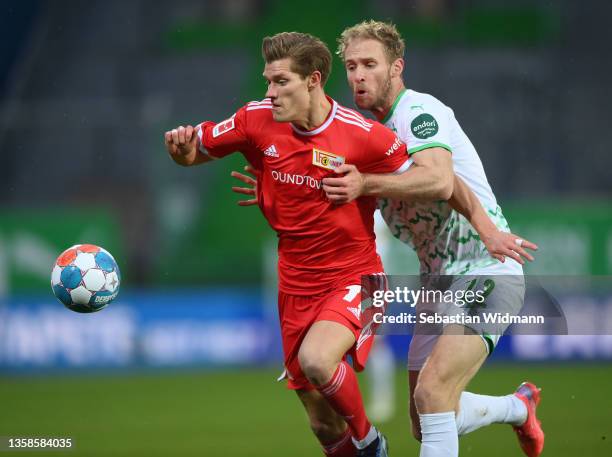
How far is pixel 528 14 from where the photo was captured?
21.2 metres

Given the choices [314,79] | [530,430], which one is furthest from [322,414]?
[314,79]

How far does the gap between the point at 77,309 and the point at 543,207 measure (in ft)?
31.0

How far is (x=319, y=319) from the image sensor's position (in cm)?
555

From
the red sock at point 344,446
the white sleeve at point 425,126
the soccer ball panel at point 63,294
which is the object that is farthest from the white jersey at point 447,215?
the soccer ball panel at point 63,294

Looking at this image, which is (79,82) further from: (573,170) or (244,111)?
(244,111)

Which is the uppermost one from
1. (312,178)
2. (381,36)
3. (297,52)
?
(381,36)

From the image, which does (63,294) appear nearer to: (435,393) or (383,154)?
(383,154)

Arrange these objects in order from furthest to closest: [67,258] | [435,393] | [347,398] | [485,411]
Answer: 1. [67,258]
2. [485,411]
3. [347,398]
4. [435,393]

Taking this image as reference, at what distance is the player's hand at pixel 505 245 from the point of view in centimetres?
554

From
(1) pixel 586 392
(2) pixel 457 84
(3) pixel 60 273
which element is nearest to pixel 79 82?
(2) pixel 457 84

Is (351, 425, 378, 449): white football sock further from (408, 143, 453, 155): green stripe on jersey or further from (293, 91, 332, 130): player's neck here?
(293, 91, 332, 130): player's neck

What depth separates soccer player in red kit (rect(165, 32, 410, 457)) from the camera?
547 centimetres

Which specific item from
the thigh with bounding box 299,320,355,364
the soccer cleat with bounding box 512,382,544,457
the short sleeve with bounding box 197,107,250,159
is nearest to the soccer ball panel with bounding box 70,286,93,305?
the short sleeve with bounding box 197,107,250,159

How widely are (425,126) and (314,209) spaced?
741mm
